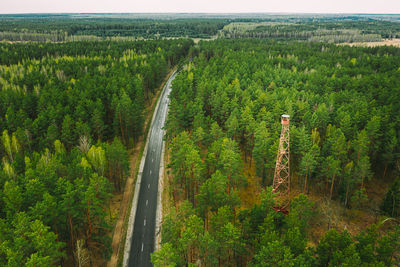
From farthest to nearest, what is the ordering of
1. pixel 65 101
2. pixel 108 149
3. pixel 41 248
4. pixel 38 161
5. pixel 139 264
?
pixel 65 101, pixel 108 149, pixel 38 161, pixel 139 264, pixel 41 248

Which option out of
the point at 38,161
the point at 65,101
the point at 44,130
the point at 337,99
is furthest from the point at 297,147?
the point at 65,101

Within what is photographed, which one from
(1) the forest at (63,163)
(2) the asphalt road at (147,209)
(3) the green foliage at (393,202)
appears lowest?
(2) the asphalt road at (147,209)

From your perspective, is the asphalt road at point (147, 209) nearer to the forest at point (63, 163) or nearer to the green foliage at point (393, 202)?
the forest at point (63, 163)

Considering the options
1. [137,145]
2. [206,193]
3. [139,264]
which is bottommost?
[139,264]

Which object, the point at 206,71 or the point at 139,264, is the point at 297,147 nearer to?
the point at 139,264

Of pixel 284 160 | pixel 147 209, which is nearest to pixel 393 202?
pixel 284 160

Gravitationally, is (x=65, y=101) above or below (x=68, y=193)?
→ above

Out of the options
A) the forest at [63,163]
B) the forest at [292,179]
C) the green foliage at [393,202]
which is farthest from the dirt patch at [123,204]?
the green foliage at [393,202]
